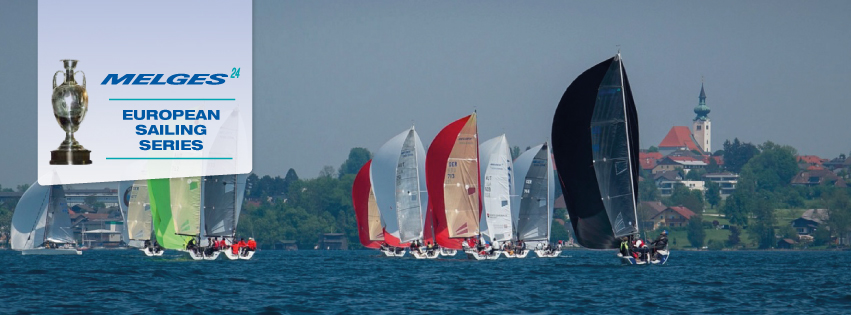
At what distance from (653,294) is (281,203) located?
14483 centimetres

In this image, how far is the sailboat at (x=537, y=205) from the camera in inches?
3017

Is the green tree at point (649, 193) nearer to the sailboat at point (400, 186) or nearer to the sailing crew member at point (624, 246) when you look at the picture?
the sailboat at point (400, 186)

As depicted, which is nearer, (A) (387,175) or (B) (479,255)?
(B) (479,255)

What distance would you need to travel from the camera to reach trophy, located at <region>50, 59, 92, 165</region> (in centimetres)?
1211

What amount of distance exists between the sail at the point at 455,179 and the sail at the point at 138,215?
24962 millimetres

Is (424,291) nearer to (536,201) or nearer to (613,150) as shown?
(613,150)

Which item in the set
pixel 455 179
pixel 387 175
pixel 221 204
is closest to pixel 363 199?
pixel 387 175

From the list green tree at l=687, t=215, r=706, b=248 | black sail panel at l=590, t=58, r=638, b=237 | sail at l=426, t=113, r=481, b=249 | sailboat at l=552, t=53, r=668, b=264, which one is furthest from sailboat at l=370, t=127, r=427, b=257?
green tree at l=687, t=215, r=706, b=248

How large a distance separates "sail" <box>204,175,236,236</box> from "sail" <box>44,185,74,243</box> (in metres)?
38.2

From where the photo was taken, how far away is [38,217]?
95688 mm

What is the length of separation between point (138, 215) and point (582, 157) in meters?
41.8

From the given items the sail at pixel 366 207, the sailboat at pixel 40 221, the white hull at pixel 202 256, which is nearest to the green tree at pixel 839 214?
the sail at pixel 366 207

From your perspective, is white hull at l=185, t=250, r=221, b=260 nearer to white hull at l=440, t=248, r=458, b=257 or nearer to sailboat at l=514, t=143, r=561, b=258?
white hull at l=440, t=248, r=458, b=257

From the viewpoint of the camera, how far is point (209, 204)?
60844mm
